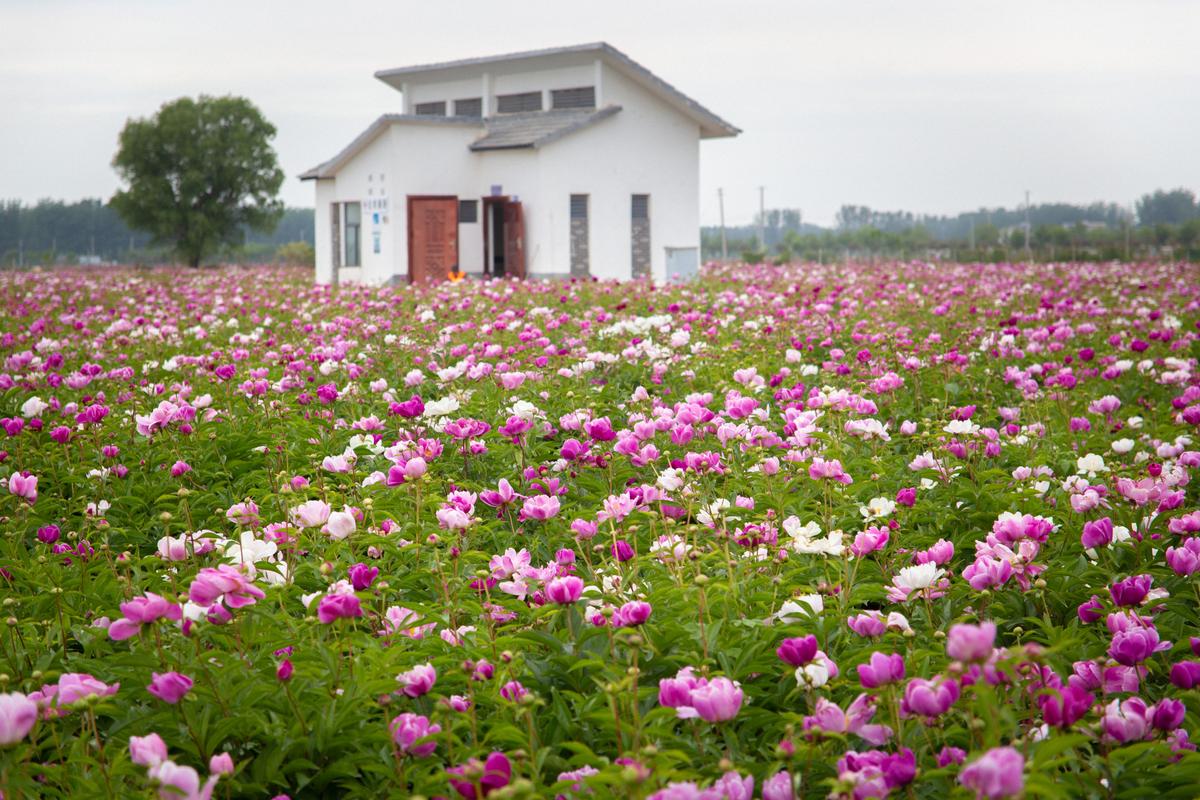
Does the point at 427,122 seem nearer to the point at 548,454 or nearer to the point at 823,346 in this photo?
the point at 823,346

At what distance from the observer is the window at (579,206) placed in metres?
23.1

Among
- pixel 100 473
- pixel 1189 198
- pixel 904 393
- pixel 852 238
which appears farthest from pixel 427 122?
pixel 1189 198

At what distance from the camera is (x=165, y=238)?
1695 inches

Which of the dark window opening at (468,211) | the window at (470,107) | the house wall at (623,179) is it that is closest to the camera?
the house wall at (623,179)

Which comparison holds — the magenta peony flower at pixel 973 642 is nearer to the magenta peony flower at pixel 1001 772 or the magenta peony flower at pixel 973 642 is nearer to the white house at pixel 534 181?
the magenta peony flower at pixel 1001 772

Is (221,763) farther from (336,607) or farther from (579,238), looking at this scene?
(579,238)

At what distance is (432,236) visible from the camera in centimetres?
2330

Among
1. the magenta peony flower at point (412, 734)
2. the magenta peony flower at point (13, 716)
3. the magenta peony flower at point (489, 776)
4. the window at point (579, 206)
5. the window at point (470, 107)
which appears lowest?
the magenta peony flower at point (412, 734)

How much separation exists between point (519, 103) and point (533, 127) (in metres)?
1.97

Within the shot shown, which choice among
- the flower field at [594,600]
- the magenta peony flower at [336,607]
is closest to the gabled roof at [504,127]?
the flower field at [594,600]

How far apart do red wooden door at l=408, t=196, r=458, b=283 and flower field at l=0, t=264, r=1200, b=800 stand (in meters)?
17.1

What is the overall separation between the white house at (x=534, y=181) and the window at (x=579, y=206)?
21mm

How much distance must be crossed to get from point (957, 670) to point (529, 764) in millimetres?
903

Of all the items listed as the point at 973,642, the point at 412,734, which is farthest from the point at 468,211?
the point at 973,642
